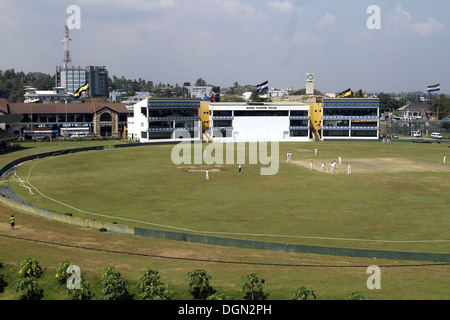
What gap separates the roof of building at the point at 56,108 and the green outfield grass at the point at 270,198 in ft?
172

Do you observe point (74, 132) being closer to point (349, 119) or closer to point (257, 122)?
point (257, 122)

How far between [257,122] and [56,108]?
5761 centimetres

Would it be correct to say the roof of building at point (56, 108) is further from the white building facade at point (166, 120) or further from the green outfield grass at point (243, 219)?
the green outfield grass at point (243, 219)

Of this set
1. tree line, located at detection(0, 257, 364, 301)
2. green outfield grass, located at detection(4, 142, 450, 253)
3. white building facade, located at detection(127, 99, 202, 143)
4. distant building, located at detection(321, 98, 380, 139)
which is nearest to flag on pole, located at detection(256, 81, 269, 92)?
distant building, located at detection(321, 98, 380, 139)

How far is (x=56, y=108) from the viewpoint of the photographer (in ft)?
444

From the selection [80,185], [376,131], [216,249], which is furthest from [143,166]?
[376,131]

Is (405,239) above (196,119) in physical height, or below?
below

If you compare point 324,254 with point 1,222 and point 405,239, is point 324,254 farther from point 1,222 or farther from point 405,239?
point 1,222

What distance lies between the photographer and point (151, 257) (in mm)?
31172

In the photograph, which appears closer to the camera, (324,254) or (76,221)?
(324,254)

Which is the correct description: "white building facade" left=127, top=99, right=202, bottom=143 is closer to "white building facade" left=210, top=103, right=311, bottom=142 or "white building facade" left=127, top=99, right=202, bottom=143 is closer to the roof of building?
"white building facade" left=210, top=103, right=311, bottom=142

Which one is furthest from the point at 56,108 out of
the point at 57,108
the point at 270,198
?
the point at 270,198

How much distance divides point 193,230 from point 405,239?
667 inches

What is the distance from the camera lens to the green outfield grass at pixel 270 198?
1549 inches
